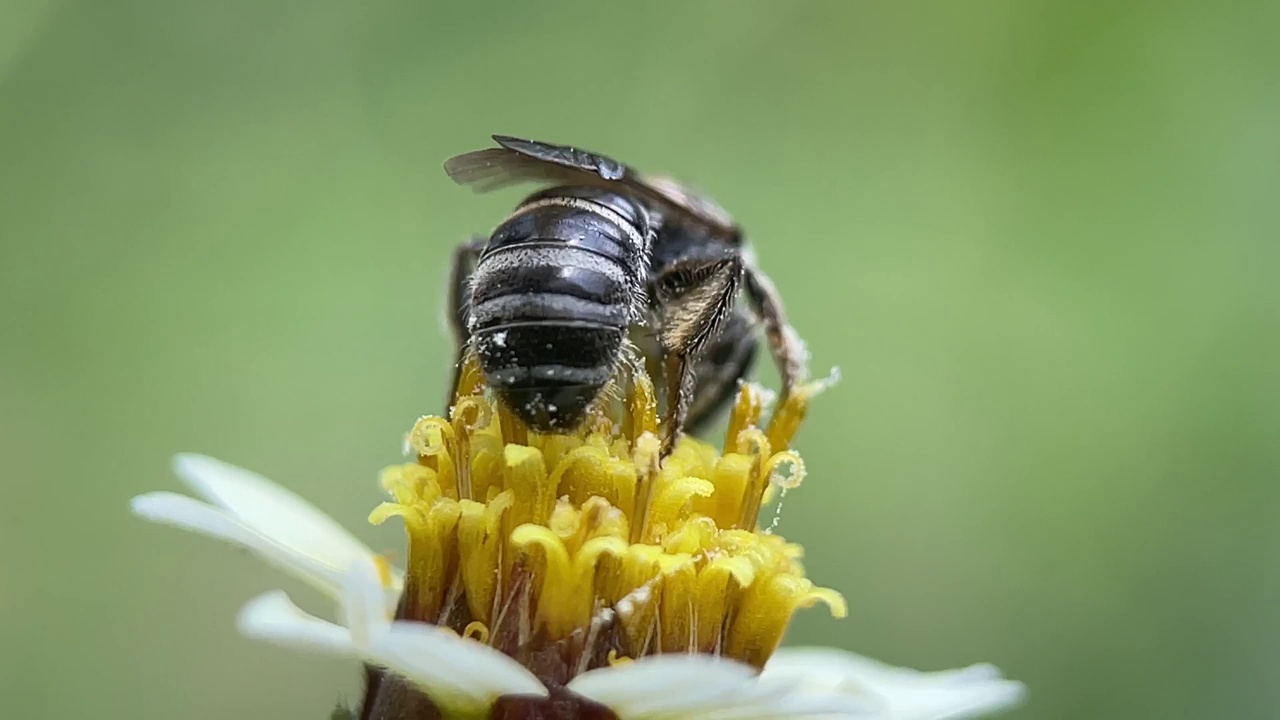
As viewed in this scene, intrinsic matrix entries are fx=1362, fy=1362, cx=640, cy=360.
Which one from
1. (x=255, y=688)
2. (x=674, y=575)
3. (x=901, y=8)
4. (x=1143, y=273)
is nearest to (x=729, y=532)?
(x=674, y=575)

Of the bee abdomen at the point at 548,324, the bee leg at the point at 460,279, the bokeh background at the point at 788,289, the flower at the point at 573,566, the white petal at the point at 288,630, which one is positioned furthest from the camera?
the bokeh background at the point at 788,289

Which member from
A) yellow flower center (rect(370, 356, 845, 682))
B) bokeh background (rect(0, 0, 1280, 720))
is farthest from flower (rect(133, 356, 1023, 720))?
bokeh background (rect(0, 0, 1280, 720))

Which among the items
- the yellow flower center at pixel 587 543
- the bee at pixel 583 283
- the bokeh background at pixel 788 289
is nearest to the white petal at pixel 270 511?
the yellow flower center at pixel 587 543

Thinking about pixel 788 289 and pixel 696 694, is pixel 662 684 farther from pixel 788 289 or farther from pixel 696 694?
pixel 788 289

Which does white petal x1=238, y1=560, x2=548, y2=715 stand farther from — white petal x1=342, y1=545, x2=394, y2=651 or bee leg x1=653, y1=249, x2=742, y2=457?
bee leg x1=653, y1=249, x2=742, y2=457

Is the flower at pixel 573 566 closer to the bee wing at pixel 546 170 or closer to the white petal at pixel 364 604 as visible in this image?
the white petal at pixel 364 604

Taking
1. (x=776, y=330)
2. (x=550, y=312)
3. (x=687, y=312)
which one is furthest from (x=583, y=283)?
(x=776, y=330)
